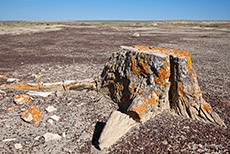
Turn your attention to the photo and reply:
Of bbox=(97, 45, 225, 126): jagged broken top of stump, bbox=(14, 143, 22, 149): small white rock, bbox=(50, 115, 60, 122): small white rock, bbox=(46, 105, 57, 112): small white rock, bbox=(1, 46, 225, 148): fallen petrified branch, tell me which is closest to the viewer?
bbox=(14, 143, 22, 149): small white rock

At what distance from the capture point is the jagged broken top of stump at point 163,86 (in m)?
5.45

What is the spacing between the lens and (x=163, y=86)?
5672mm

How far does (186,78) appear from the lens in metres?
5.50

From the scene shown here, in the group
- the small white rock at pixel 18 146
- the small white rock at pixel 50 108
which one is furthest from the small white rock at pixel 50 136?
the small white rock at pixel 50 108

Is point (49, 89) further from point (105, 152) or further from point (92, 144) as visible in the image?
point (105, 152)

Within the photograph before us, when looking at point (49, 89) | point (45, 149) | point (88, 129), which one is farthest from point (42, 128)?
point (49, 89)

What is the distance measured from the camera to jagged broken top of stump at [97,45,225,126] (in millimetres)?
5445

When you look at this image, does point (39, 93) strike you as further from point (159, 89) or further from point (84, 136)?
point (159, 89)

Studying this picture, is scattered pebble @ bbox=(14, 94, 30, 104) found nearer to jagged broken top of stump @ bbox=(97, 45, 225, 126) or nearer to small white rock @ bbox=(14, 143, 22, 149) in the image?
small white rock @ bbox=(14, 143, 22, 149)

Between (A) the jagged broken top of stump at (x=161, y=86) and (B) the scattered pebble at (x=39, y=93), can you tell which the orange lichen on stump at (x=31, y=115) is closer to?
(B) the scattered pebble at (x=39, y=93)

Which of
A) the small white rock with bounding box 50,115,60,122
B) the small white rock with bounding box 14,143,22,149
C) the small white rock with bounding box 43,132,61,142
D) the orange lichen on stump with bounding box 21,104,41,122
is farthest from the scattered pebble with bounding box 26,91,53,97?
the small white rock with bounding box 14,143,22,149

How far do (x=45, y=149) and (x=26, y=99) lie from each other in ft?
9.77

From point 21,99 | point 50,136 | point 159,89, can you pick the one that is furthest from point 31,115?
point 159,89

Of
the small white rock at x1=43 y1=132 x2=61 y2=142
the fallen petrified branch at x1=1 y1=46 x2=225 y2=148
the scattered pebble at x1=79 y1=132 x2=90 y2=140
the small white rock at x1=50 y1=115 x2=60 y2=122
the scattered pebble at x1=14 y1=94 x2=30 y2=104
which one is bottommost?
the scattered pebble at x1=79 y1=132 x2=90 y2=140
